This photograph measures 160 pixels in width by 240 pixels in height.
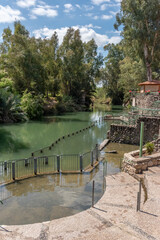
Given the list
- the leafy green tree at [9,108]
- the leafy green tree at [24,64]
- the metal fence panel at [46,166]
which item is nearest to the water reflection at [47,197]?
the metal fence panel at [46,166]

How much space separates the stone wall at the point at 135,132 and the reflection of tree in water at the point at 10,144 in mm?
7785

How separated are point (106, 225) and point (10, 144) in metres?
14.4

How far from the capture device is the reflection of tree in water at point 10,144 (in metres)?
16.9

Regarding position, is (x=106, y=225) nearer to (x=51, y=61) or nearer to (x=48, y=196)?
(x=48, y=196)

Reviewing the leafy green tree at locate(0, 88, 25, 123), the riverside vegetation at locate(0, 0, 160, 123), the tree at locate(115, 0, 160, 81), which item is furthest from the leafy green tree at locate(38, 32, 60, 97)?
the tree at locate(115, 0, 160, 81)

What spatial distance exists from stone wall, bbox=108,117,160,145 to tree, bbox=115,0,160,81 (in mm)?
15688

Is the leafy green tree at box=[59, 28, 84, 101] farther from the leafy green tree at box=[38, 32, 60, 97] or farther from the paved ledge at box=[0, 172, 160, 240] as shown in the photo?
the paved ledge at box=[0, 172, 160, 240]

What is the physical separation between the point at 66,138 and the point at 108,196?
43.6 feet

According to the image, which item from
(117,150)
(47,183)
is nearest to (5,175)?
(47,183)

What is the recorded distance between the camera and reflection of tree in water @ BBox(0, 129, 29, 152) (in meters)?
16.9

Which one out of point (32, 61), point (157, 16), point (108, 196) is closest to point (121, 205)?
point (108, 196)

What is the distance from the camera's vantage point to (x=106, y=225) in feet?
19.0

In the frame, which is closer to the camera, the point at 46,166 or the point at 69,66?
the point at 46,166

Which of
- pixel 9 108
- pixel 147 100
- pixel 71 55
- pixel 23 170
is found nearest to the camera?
pixel 23 170
